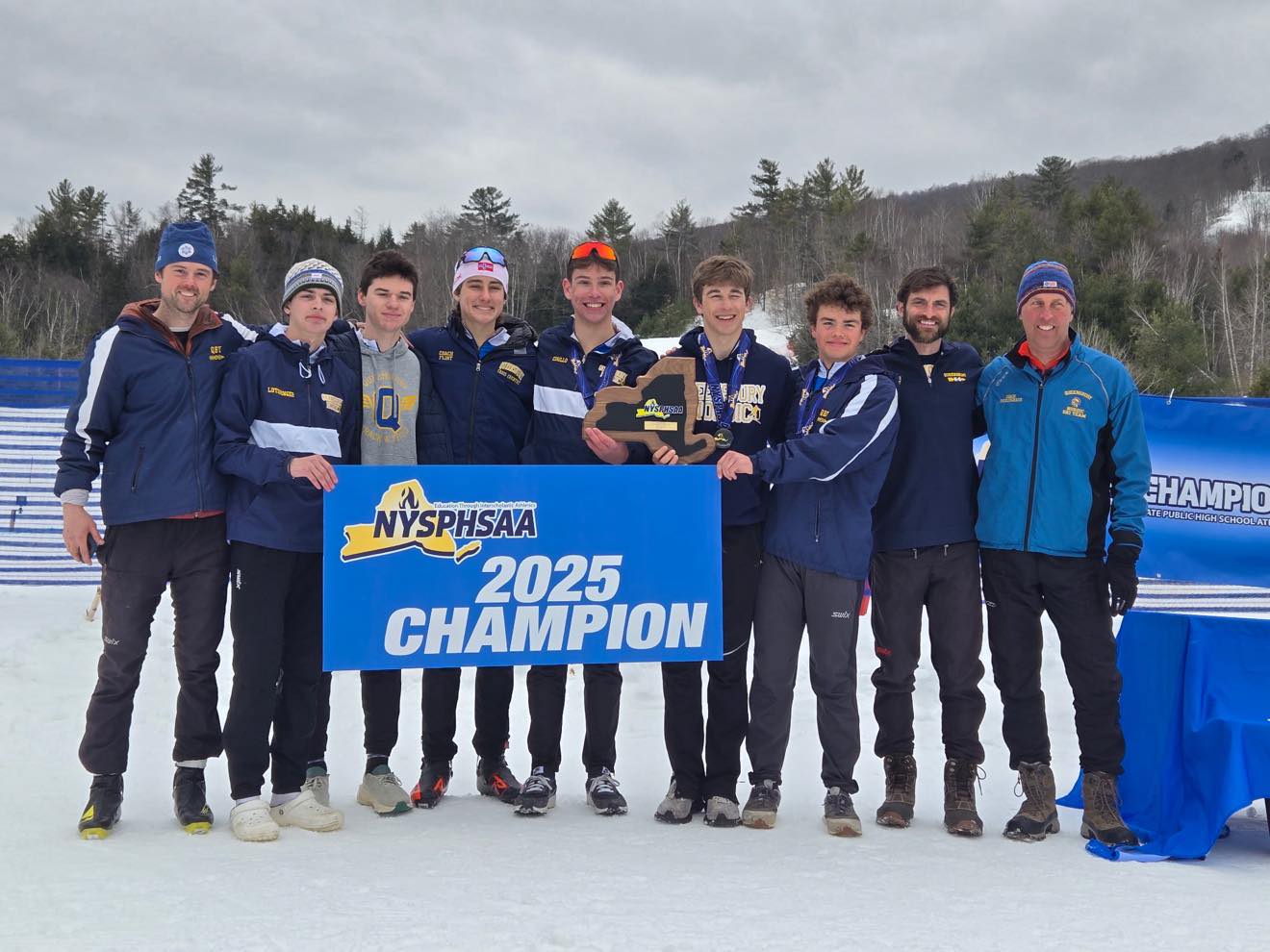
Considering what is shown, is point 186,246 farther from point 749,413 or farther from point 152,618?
point 749,413

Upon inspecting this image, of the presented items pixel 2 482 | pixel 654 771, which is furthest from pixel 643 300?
pixel 654 771

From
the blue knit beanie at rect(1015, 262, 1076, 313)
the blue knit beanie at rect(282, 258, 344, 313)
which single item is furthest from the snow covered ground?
the blue knit beanie at rect(1015, 262, 1076, 313)

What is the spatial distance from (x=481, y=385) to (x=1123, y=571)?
2907 millimetres

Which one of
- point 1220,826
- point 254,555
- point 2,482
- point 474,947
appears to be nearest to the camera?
point 474,947

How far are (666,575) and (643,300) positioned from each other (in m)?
46.3

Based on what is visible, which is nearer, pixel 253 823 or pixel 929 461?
pixel 253 823

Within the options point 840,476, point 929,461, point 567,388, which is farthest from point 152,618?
point 929,461

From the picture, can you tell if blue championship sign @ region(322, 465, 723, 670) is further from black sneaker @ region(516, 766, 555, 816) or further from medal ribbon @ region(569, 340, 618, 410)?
black sneaker @ region(516, 766, 555, 816)

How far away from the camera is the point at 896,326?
35.1 metres

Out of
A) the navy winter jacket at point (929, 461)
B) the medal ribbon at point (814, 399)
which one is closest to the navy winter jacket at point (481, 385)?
the medal ribbon at point (814, 399)

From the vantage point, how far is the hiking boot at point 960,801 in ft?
13.9

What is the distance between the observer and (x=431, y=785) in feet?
14.6

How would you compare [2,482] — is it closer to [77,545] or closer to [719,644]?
[77,545]

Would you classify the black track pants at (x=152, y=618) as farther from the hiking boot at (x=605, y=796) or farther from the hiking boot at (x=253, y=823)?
the hiking boot at (x=605, y=796)
